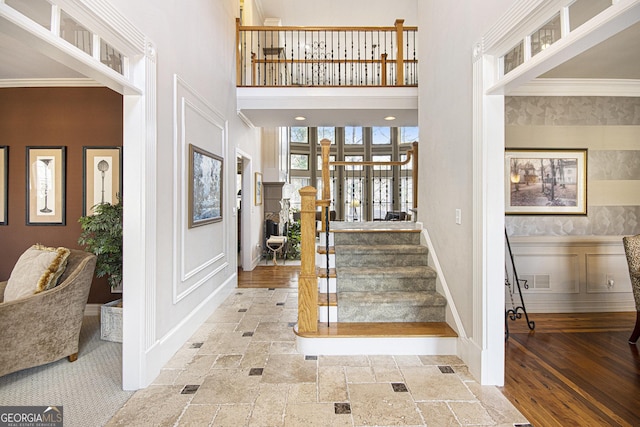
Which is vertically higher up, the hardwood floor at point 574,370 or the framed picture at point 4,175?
the framed picture at point 4,175

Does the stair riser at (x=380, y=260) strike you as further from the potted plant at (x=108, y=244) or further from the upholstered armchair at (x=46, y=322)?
the upholstered armchair at (x=46, y=322)

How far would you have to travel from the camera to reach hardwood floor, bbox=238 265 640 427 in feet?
6.56

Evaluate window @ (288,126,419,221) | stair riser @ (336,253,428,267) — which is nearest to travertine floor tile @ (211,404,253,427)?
stair riser @ (336,253,428,267)

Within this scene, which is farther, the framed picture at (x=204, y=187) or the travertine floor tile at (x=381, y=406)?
the framed picture at (x=204, y=187)

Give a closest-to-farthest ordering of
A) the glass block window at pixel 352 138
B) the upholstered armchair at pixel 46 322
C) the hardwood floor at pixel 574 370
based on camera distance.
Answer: the hardwood floor at pixel 574 370 → the upholstered armchair at pixel 46 322 → the glass block window at pixel 352 138

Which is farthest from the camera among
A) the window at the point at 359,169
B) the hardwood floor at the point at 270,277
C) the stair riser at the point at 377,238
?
the window at the point at 359,169

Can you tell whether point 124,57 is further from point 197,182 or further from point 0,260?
point 0,260

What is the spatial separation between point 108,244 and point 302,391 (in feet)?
6.96

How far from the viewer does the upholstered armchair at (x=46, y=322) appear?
7.50ft

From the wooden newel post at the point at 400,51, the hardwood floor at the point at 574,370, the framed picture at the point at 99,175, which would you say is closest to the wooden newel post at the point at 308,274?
the hardwood floor at the point at 574,370

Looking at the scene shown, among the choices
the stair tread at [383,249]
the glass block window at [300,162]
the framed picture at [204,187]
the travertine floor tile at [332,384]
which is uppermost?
the glass block window at [300,162]

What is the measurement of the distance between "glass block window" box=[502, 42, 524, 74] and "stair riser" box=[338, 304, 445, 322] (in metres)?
2.15

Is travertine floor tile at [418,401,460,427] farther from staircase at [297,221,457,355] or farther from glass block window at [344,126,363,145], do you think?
glass block window at [344,126,363,145]

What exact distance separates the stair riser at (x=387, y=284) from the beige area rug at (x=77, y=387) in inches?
81.8
